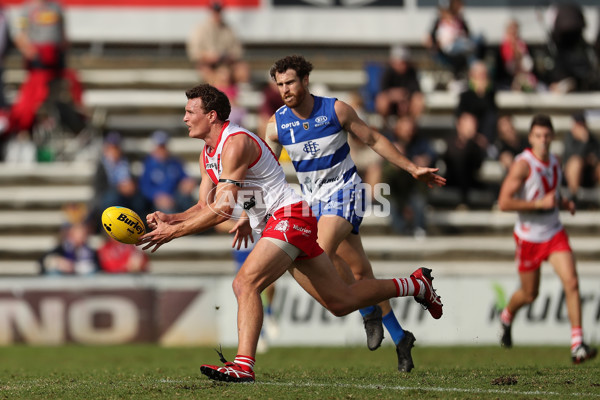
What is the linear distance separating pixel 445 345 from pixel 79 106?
837cm

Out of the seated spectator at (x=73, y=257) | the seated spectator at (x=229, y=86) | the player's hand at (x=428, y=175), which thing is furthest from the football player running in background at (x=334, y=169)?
the seated spectator at (x=229, y=86)

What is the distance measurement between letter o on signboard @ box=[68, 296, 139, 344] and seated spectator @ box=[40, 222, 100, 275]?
663 millimetres

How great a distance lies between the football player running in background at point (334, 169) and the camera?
9055 millimetres

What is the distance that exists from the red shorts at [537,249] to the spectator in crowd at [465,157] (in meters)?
5.84

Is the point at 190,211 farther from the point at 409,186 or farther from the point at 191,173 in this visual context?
the point at 191,173

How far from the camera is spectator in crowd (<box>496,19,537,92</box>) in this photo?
19219 mm

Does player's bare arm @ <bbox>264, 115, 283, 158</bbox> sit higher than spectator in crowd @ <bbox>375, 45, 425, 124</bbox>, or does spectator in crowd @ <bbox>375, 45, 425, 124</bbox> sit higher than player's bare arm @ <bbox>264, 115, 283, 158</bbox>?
spectator in crowd @ <bbox>375, 45, 425, 124</bbox>

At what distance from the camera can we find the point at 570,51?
758 inches

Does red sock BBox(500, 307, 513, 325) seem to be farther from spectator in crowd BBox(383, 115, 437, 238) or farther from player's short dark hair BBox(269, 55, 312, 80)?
spectator in crowd BBox(383, 115, 437, 238)

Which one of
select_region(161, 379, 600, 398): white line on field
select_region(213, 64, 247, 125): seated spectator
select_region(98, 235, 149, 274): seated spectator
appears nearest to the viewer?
select_region(161, 379, 600, 398): white line on field

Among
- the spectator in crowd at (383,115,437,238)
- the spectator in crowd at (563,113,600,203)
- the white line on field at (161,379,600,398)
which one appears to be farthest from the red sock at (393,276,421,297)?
the spectator in crowd at (563,113,600,203)

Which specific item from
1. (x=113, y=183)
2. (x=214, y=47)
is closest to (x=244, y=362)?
(x=113, y=183)

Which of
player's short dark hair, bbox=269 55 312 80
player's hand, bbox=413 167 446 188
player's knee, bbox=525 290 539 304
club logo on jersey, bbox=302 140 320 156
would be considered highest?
player's short dark hair, bbox=269 55 312 80

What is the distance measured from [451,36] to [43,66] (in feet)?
25.4
